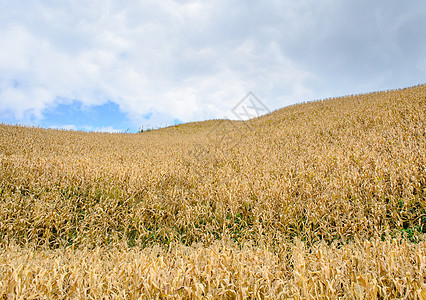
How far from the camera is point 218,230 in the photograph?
397 cm

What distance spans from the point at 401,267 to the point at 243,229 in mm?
2092

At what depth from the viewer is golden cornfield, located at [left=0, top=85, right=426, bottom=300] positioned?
1979mm

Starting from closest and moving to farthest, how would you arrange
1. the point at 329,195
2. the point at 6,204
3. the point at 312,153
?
1. the point at 329,195
2. the point at 6,204
3. the point at 312,153

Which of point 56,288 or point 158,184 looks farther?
point 158,184

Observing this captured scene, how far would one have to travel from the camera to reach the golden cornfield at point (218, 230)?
1979 millimetres

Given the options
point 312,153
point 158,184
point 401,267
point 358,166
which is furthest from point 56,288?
point 312,153

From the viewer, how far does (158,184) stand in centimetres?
557

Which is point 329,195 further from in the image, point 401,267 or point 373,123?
point 373,123

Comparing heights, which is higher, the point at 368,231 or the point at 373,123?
the point at 373,123

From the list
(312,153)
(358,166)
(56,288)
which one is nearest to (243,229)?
(56,288)

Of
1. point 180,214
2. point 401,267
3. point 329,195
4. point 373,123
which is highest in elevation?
point 373,123

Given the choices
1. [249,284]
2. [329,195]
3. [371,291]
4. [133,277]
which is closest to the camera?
[371,291]

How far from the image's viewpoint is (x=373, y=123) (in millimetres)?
9617

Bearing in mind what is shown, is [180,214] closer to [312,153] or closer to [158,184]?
[158,184]
